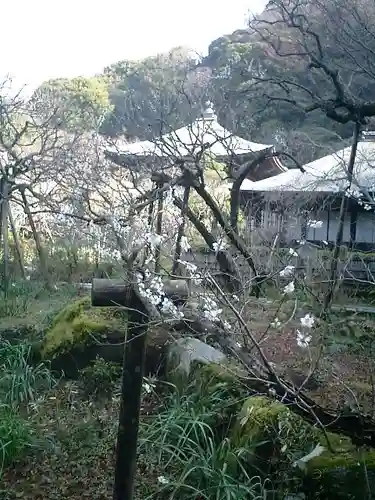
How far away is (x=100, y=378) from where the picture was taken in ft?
14.5

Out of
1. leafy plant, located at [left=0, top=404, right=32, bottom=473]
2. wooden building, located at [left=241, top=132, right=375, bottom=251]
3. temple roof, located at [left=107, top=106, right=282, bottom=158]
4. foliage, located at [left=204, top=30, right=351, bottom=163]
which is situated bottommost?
leafy plant, located at [left=0, top=404, right=32, bottom=473]

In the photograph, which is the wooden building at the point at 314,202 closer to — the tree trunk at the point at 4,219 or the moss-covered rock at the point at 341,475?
the tree trunk at the point at 4,219

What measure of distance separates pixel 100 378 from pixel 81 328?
1.97 ft

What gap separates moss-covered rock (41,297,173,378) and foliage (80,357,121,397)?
0.15 m

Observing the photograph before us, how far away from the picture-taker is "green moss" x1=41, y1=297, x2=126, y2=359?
15.6 feet

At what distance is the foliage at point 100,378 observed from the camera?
4.36 meters

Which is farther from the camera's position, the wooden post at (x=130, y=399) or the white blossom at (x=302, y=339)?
the wooden post at (x=130, y=399)

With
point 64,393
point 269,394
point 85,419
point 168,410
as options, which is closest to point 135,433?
point 269,394

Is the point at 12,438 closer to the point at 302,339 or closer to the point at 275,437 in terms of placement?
the point at 275,437

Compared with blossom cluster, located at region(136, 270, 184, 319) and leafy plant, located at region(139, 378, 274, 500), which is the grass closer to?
leafy plant, located at region(139, 378, 274, 500)

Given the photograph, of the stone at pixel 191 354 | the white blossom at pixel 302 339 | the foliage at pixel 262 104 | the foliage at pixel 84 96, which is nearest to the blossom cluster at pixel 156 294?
the white blossom at pixel 302 339

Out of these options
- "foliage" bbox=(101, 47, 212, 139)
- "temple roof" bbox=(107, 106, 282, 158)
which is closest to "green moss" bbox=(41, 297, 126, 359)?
"temple roof" bbox=(107, 106, 282, 158)

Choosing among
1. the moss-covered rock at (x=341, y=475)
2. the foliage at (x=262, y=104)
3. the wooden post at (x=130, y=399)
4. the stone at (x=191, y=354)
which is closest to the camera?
the moss-covered rock at (x=341, y=475)

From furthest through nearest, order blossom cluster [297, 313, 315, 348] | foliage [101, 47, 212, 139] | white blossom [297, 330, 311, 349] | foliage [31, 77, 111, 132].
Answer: foliage [31, 77, 111, 132]
foliage [101, 47, 212, 139]
white blossom [297, 330, 311, 349]
blossom cluster [297, 313, 315, 348]
